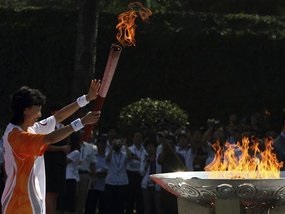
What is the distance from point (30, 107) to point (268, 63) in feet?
41.8

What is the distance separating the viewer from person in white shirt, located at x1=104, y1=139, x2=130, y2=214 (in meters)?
13.6

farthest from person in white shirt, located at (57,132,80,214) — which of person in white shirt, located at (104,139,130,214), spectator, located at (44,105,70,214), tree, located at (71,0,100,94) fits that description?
tree, located at (71,0,100,94)

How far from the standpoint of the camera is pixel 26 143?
653 cm

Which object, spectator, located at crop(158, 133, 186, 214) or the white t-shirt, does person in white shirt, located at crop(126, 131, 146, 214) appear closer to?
spectator, located at crop(158, 133, 186, 214)

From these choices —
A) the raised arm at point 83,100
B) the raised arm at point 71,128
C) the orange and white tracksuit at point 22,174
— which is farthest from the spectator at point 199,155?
the raised arm at point 71,128

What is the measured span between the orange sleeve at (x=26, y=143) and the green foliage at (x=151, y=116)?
9.76 metres

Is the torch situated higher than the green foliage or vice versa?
the green foliage

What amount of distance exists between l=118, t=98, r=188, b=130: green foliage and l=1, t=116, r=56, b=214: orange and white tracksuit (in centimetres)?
964

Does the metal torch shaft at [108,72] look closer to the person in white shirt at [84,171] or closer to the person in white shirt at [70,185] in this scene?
the person in white shirt at [70,185]

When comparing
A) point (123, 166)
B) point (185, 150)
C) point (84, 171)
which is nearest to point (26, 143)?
point (84, 171)

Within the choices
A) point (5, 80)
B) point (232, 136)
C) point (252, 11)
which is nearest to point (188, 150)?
point (232, 136)

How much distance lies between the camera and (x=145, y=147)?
1377 cm

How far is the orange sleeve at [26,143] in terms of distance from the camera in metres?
6.52

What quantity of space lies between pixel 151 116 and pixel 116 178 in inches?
122
